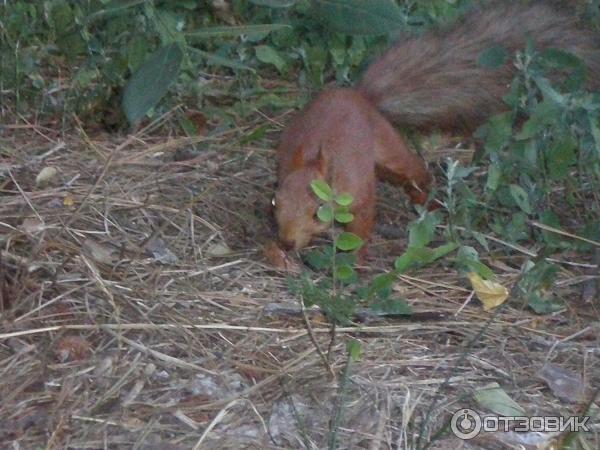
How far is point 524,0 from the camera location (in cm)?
404

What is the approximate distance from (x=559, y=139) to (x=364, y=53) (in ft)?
5.05

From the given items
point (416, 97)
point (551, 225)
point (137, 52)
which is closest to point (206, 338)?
point (551, 225)

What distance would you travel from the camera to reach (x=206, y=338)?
2.99 meters

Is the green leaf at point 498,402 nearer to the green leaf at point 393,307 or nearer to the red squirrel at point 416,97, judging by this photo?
the green leaf at point 393,307

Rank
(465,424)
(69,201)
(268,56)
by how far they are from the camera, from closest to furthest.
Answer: (465,424) < (69,201) < (268,56)

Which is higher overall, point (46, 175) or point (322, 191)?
point (322, 191)

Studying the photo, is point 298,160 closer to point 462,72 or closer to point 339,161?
point 339,161

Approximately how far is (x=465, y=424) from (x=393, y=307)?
1.75 ft

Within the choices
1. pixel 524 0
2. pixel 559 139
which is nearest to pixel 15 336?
pixel 559 139

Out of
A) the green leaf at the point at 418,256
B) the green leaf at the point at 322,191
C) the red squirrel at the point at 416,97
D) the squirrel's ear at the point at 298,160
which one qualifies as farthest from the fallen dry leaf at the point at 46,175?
the green leaf at the point at 418,256

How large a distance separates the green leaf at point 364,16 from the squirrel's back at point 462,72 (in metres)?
0.28

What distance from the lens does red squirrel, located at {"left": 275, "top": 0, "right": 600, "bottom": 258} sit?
3605mm

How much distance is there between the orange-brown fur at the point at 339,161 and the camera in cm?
335

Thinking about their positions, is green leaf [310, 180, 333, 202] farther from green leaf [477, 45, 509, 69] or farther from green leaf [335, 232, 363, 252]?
green leaf [477, 45, 509, 69]
